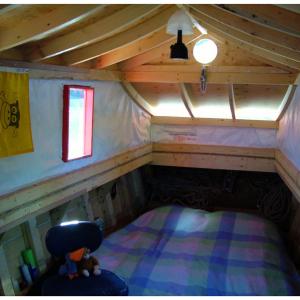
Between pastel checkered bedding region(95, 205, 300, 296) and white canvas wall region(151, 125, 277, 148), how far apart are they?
992mm

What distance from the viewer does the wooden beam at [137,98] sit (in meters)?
4.52

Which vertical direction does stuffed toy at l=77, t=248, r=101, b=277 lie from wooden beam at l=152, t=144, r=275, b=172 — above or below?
below

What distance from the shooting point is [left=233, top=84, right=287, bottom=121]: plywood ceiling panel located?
13.5ft

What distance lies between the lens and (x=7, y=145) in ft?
8.60

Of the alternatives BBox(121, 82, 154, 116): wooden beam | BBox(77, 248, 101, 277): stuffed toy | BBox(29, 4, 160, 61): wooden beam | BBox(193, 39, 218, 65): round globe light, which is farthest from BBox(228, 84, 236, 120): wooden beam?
BBox(77, 248, 101, 277): stuffed toy

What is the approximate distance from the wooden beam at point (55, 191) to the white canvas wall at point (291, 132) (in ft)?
5.95

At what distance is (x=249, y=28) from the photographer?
253 cm

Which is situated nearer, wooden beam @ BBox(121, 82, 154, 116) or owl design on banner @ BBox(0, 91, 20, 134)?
owl design on banner @ BBox(0, 91, 20, 134)

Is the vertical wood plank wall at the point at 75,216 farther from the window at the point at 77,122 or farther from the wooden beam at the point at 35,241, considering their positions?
the window at the point at 77,122

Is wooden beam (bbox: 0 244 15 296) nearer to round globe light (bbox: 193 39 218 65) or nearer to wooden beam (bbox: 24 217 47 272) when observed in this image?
wooden beam (bbox: 24 217 47 272)

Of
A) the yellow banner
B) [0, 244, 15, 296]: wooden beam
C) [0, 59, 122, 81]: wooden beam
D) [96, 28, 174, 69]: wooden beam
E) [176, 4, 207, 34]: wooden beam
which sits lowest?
[0, 244, 15, 296]: wooden beam

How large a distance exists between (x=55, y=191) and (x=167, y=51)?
1.87m

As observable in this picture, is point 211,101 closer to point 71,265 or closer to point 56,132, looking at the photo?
point 56,132

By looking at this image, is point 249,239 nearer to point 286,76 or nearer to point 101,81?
point 286,76
